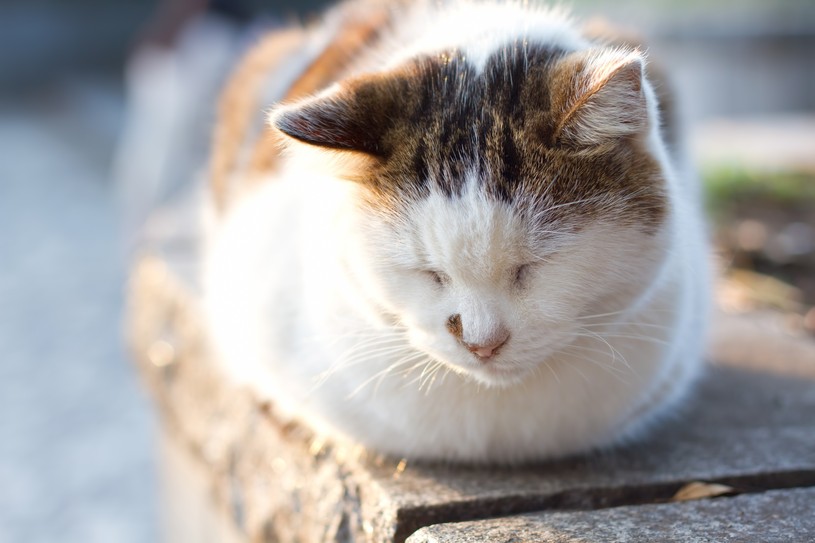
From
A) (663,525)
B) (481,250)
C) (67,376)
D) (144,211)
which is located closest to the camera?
(481,250)

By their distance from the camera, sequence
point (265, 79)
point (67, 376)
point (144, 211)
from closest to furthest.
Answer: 1. point (265, 79)
2. point (144, 211)
3. point (67, 376)

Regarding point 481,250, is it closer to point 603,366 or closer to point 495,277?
point 495,277

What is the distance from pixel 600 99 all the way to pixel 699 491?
1.97ft

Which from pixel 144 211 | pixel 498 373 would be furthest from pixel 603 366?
pixel 144 211

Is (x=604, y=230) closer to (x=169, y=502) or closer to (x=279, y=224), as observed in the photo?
(x=279, y=224)

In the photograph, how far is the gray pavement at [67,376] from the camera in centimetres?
314

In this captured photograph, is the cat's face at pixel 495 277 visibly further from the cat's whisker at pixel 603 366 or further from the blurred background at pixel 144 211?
the blurred background at pixel 144 211

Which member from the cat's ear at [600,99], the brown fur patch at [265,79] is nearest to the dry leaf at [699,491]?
the cat's ear at [600,99]

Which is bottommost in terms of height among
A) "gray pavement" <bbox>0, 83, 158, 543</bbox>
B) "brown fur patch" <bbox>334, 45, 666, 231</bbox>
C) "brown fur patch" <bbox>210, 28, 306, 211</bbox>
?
"gray pavement" <bbox>0, 83, 158, 543</bbox>

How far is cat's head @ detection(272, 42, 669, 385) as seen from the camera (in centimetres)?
110

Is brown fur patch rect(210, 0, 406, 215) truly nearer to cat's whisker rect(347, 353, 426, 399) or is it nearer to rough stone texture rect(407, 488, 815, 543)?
cat's whisker rect(347, 353, 426, 399)

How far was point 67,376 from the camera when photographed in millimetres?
4094

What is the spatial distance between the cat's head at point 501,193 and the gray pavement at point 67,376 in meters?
2.28

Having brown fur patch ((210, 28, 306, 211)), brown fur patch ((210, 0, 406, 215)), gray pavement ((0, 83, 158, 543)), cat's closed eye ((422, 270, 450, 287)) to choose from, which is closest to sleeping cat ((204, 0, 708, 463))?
cat's closed eye ((422, 270, 450, 287))
